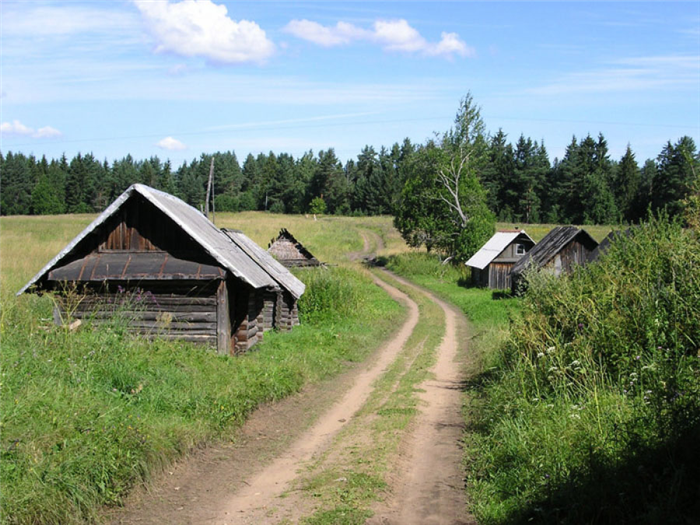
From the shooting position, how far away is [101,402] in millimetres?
8344

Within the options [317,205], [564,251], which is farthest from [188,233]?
[317,205]

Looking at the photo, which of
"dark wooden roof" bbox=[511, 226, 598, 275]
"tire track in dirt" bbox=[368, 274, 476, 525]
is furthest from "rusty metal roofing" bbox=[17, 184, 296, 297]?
"dark wooden roof" bbox=[511, 226, 598, 275]

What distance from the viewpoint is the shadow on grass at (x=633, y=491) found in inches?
200

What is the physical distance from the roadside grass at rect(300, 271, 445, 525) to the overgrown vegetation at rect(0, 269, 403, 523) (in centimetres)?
180

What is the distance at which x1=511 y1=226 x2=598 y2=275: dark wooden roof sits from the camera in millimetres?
34906

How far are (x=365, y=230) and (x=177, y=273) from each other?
66.7m

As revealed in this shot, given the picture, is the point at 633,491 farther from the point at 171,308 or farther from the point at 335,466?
→ the point at 171,308

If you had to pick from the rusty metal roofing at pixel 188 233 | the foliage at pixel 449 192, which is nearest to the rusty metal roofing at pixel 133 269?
the rusty metal roofing at pixel 188 233

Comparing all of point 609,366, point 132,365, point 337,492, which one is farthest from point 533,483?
point 132,365

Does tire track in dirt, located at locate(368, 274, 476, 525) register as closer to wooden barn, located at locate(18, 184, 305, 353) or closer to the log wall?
wooden barn, located at locate(18, 184, 305, 353)

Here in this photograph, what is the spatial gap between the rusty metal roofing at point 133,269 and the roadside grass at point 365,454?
507cm

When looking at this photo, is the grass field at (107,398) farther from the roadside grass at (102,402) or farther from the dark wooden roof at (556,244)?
the dark wooden roof at (556,244)

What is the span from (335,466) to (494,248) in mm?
34151

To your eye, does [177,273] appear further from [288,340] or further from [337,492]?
[337,492]
